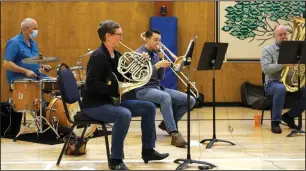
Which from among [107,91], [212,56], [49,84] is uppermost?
[212,56]

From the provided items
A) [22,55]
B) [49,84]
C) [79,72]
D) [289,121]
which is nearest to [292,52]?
[289,121]

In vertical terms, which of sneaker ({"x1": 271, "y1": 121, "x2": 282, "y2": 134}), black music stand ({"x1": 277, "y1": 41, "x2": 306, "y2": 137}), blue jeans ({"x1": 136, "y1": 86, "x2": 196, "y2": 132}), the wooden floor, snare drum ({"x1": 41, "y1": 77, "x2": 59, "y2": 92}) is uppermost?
black music stand ({"x1": 277, "y1": 41, "x2": 306, "y2": 137})

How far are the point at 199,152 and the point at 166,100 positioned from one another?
0.80 metres

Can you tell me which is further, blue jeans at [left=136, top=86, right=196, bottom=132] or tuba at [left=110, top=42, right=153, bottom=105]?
blue jeans at [left=136, top=86, right=196, bottom=132]

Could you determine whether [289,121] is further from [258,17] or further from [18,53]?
[18,53]

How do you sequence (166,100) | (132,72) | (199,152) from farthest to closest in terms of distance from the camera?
(166,100) → (199,152) → (132,72)

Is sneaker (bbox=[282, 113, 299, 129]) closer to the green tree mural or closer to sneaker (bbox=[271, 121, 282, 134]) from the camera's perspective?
sneaker (bbox=[271, 121, 282, 134])

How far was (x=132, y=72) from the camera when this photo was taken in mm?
Result: 4531

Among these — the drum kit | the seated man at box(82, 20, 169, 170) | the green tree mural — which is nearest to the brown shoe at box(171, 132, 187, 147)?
the seated man at box(82, 20, 169, 170)

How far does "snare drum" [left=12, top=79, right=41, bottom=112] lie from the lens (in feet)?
19.4

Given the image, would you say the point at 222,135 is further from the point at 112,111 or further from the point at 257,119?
the point at 112,111

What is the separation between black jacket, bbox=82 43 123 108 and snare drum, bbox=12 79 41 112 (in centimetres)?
171

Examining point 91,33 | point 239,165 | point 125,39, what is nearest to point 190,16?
point 125,39

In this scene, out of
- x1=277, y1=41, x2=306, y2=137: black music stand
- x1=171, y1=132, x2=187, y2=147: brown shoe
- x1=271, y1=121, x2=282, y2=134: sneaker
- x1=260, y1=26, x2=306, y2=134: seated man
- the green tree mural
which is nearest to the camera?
x1=171, y1=132, x2=187, y2=147: brown shoe
